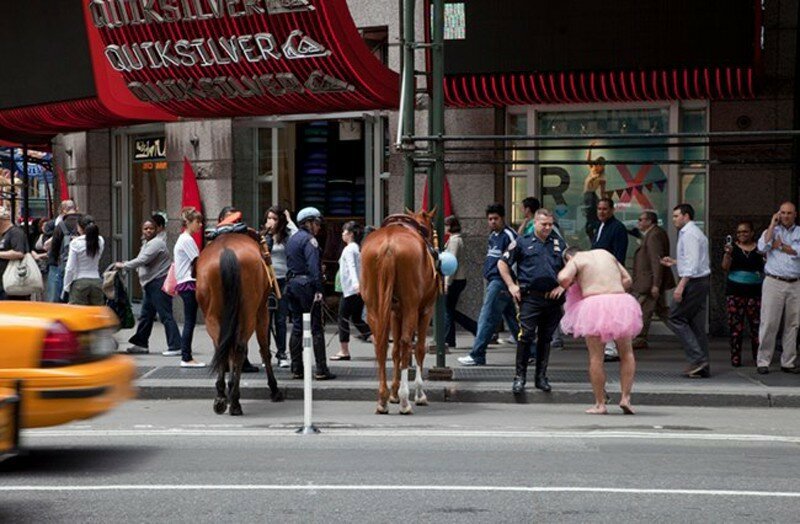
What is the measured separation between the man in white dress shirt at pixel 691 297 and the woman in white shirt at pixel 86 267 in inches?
288

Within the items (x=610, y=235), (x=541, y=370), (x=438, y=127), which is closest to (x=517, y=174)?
(x=610, y=235)

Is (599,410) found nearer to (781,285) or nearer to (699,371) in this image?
(699,371)

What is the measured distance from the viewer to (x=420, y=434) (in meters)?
11.7

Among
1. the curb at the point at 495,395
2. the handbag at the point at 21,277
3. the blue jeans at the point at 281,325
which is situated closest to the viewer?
the curb at the point at 495,395

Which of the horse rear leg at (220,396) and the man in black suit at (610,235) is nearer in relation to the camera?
the horse rear leg at (220,396)

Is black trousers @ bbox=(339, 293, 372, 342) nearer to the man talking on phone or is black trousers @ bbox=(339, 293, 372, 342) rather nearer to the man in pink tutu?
the man in pink tutu

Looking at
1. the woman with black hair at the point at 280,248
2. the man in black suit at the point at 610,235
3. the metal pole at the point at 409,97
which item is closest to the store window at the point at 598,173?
the man in black suit at the point at 610,235

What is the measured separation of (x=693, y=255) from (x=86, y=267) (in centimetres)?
771

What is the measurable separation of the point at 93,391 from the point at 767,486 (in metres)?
4.60

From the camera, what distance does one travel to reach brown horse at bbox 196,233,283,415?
1310cm

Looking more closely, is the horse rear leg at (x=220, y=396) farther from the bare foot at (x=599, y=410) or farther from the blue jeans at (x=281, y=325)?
the bare foot at (x=599, y=410)

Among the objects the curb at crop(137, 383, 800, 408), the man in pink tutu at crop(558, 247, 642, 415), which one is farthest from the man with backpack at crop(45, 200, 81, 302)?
the man in pink tutu at crop(558, 247, 642, 415)

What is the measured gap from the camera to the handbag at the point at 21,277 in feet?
59.4

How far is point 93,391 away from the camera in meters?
9.21
